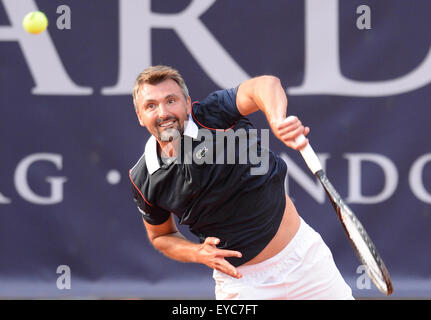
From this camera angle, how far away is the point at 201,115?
8.68 ft

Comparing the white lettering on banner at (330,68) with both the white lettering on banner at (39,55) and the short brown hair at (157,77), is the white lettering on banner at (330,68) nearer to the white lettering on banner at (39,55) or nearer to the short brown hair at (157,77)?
the white lettering on banner at (39,55)

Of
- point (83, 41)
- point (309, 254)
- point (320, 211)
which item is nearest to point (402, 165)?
point (320, 211)

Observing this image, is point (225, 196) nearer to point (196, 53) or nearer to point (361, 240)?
point (361, 240)

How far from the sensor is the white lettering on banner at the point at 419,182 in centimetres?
390

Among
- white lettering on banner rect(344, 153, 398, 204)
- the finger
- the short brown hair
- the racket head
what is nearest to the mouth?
the short brown hair

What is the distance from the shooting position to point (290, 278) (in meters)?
2.70

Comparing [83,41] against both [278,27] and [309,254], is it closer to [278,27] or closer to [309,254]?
[278,27]

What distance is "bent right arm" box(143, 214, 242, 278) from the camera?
2516 millimetres

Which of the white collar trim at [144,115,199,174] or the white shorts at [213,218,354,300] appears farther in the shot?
the white shorts at [213,218,354,300]

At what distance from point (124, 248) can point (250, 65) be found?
1318 millimetres

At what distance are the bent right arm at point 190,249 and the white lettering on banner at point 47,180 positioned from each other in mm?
1296

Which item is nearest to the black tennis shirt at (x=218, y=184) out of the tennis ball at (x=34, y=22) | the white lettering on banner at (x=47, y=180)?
the tennis ball at (x=34, y=22)

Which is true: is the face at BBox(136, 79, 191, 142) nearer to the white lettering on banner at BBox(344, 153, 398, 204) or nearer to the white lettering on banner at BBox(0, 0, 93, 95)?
the white lettering on banner at BBox(0, 0, 93, 95)

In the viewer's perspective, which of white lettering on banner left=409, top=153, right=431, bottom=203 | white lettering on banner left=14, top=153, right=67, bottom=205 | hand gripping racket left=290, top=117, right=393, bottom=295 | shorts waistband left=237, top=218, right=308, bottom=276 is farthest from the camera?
white lettering on banner left=14, top=153, right=67, bottom=205
